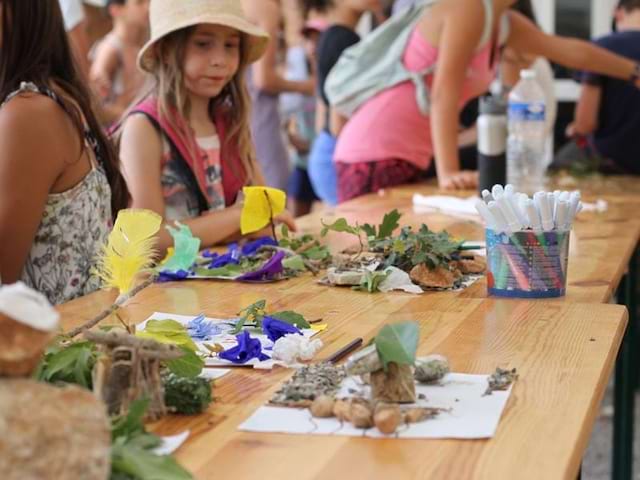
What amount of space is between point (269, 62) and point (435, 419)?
4.27 metres

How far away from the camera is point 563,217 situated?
5.98 ft

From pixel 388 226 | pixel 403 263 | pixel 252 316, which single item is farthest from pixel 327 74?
pixel 252 316

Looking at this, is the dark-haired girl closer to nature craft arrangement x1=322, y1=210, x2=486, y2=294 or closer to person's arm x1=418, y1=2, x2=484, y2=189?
nature craft arrangement x1=322, y1=210, x2=486, y2=294

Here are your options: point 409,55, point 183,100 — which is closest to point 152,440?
point 183,100

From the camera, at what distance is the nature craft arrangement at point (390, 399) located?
3.78 feet

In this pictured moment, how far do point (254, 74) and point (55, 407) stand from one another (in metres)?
4.58

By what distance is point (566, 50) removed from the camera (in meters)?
4.25

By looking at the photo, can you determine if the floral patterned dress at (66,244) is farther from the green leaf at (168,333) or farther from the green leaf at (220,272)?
the green leaf at (168,333)

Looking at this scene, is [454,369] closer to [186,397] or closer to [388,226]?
[186,397]

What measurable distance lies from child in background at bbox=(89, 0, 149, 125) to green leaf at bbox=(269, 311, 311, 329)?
12.6 ft

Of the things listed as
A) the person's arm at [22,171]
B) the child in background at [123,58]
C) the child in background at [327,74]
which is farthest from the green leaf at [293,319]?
the child in background at [123,58]

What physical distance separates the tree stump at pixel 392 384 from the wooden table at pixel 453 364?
96 millimetres

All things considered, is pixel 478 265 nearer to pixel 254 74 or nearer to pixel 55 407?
pixel 55 407

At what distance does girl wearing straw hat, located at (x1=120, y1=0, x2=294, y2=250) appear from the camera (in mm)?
2676
